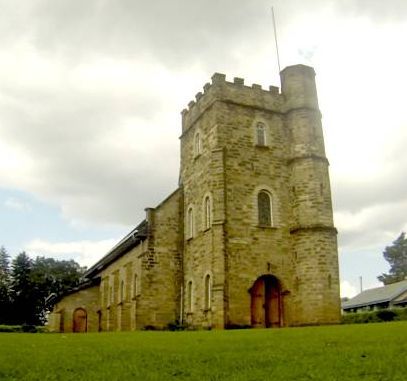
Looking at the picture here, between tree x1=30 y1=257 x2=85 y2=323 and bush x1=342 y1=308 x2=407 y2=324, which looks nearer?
bush x1=342 y1=308 x2=407 y2=324

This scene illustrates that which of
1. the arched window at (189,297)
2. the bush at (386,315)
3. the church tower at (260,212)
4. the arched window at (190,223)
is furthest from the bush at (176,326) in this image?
the bush at (386,315)

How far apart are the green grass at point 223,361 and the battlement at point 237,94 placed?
703 inches

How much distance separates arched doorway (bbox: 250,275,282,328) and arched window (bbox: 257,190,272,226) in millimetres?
2904

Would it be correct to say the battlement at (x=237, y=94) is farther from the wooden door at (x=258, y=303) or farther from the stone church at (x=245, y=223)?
the wooden door at (x=258, y=303)

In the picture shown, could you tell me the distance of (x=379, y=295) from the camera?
58188 millimetres

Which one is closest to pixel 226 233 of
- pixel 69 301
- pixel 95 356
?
pixel 95 356

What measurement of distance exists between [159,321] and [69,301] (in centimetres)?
1667

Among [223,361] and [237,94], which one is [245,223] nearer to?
[237,94]

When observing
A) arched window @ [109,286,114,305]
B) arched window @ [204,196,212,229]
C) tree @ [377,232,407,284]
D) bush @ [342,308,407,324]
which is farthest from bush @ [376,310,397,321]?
tree @ [377,232,407,284]

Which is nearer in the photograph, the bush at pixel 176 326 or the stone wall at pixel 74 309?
the bush at pixel 176 326

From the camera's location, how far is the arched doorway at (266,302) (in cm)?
2791

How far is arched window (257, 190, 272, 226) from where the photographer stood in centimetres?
2922

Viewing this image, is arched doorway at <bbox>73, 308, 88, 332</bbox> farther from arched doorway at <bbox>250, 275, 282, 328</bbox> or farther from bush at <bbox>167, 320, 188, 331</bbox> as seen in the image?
arched doorway at <bbox>250, 275, 282, 328</bbox>

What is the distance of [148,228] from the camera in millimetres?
31797
